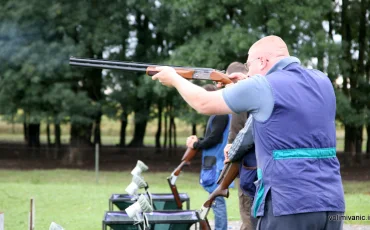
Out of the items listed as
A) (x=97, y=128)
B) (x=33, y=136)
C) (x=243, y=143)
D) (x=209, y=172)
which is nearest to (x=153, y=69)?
(x=243, y=143)

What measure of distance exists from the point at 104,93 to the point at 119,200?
16.1 metres

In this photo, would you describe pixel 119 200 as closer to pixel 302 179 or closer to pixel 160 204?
pixel 160 204

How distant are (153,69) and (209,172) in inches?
118

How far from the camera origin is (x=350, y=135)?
81.7ft

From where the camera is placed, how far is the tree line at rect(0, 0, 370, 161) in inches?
763

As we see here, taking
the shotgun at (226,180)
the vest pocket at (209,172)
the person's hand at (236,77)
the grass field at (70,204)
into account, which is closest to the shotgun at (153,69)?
the person's hand at (236,77)

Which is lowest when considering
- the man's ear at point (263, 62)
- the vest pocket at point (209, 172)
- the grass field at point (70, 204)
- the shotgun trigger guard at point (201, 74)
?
the grass field at point (70, 204)

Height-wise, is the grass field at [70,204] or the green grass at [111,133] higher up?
the grass field at [70,204]

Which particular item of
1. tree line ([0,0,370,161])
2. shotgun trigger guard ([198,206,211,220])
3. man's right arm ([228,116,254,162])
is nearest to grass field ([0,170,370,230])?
shotgun trigger guard ([198,206,211,220])

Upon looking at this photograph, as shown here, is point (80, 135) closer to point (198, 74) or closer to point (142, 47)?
point (142, 47)

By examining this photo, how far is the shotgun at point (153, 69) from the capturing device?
14.6ft

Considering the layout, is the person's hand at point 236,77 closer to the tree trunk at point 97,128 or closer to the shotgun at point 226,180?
the shotgun at point 226,180

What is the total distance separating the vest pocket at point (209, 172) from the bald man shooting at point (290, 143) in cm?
362

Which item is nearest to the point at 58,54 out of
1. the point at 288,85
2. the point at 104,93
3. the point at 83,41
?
the point at 83,41
